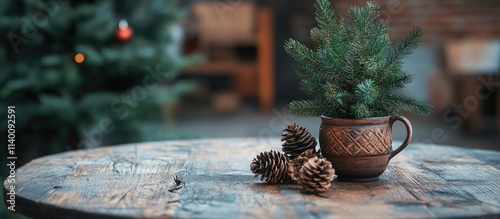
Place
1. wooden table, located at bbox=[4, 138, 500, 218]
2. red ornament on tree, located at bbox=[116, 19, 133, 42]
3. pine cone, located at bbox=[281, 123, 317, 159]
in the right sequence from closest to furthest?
wooden table, located at bbox=[4, 138, 500, 218] → pine cone, located at bbox=[281, 123, 317, 159] → red ornament on tree, located at bbox=[116, 19, 133, 42]

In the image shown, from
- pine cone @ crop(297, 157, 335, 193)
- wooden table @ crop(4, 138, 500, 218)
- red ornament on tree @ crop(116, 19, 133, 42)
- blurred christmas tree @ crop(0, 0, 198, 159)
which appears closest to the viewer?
wooden table @ crop(4, 138, 500, 218)

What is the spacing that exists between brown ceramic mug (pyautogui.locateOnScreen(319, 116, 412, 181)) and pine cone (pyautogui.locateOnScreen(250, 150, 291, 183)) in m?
0.09

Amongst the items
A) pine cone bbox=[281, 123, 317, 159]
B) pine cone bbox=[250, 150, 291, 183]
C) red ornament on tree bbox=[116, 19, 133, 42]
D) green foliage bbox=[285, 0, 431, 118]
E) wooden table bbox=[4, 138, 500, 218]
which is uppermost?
red ornament on tree bbox=[116, 19, 133, 42]

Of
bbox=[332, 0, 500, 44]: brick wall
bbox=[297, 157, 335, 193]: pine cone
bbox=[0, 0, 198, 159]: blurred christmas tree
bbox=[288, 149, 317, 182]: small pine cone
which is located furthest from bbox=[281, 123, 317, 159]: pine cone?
bbox=[332, 0, 500, 44]: brick wall

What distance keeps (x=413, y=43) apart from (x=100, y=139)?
198 cm

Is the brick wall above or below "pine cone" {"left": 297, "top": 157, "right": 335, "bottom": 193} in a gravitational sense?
above

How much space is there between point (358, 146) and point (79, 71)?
1907 mm

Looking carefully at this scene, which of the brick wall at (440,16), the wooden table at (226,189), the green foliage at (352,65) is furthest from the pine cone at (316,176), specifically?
the brick wall at (440,16)

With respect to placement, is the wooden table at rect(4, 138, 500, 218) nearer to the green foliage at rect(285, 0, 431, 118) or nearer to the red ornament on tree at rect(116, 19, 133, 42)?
the green foliage at rect(285, 0, 431, 118)

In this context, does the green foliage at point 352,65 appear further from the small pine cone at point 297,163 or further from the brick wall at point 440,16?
the brick wall at point 440,16

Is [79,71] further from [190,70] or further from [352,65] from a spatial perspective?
[190,70]

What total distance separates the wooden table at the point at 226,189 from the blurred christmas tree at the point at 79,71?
1.27 metres

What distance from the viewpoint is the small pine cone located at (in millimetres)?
1165

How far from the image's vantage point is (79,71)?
2857mm
